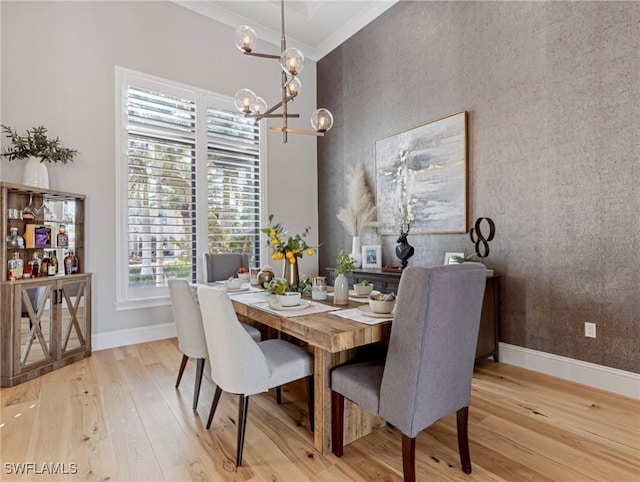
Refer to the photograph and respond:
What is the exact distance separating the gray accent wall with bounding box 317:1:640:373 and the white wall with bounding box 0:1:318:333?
8.61 feet

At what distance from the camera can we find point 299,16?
14.7ft

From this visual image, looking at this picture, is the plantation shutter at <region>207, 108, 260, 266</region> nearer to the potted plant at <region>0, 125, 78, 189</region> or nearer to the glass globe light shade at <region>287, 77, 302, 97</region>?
the potted plant at <region>0, 125, 78, 189</region>

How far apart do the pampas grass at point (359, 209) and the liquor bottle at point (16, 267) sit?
10.8 ft

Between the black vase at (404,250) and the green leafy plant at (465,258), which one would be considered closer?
the green leafy plant at (465,258)

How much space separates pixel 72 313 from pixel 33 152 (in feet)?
4.92

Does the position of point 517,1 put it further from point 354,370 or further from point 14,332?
point 14,332

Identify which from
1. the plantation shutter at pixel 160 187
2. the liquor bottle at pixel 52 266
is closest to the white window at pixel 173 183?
the plantation shutter at pixel 160 187

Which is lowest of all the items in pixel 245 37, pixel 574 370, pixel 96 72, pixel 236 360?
pixel 574 370

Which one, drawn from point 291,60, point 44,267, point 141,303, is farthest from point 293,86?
point 141,303

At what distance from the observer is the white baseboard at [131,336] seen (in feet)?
11.6

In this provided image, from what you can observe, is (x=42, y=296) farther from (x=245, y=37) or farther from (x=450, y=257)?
(x=450, y=257)

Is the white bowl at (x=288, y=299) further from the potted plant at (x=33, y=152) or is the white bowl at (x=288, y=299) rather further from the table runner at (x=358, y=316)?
the potted plant at (x=33, y=152)

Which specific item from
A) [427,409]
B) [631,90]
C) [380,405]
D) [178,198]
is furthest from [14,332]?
[631,90]

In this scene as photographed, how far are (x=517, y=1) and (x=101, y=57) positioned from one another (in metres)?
4.10
